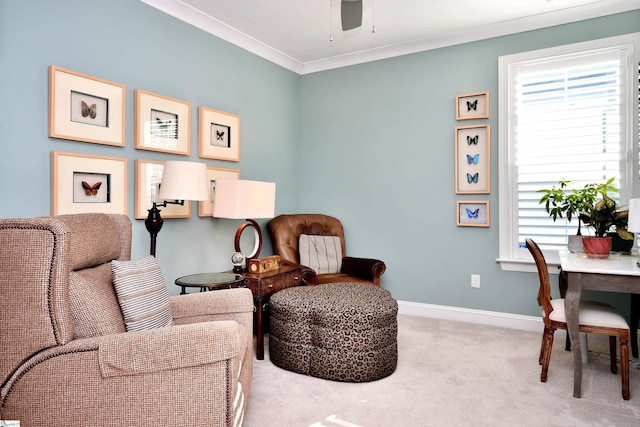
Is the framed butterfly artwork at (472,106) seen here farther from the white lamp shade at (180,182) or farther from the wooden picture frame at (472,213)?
the white lamp shade at (180,182)

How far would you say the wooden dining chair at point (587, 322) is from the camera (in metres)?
2.27

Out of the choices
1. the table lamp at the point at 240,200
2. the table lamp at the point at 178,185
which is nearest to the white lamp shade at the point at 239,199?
the table lamp at the point at 240,200

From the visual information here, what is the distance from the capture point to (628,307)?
3.23 m

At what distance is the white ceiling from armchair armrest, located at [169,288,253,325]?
225 centimetres

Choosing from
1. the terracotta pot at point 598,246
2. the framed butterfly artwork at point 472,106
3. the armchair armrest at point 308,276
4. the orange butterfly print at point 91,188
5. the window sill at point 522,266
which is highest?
the framed butterfly artwork at point 472,106

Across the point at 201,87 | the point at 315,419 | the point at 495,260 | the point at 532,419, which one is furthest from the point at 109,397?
the point at 495,260

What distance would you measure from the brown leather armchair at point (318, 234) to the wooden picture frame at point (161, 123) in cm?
120

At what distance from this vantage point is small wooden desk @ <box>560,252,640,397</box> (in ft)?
7.31

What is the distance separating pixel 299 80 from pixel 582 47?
2.79 meters

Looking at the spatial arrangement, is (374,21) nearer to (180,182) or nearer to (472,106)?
(472,106)

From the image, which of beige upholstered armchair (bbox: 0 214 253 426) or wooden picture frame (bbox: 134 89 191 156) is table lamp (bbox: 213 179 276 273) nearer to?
wooden picture frame (bbox: 134 89 191 156)

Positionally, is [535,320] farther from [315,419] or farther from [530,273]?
[315,419]

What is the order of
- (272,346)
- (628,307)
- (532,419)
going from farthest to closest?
1. (628,307)
2. (272,346)
3. (532,419)

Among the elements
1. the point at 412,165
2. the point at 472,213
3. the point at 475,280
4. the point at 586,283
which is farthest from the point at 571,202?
the point at 412,165
